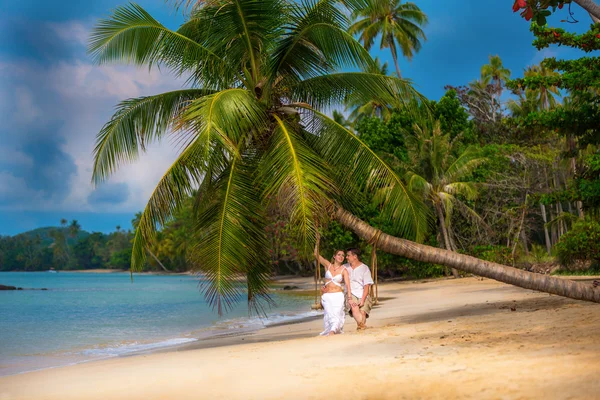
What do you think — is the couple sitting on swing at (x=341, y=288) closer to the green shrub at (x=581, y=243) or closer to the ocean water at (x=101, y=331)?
the ocean water at (x=101, y=331)

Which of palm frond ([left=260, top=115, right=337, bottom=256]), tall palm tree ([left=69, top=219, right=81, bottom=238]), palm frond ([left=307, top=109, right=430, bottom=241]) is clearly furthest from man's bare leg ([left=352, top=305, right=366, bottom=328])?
tall palm tree ([left=69, top=219, right=81, bottom=238])

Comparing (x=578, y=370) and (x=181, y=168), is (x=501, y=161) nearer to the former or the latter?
(x=181, y=168)

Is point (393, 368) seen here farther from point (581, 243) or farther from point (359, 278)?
point (581, 243)

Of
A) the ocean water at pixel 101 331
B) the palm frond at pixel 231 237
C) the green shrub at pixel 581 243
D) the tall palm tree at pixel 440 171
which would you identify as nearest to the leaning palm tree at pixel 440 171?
the tall palm tree at pixel 440 171

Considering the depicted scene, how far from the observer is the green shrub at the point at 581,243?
773 inches

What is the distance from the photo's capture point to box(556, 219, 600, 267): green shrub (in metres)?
19.6

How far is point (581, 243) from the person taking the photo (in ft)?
65.5

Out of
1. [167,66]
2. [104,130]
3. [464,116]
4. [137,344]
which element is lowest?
[137,344]

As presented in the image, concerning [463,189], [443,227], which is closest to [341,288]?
[463,189]

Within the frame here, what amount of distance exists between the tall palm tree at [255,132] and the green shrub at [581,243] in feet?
41.2

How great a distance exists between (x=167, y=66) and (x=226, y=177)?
248 cm

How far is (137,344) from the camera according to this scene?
1400cm

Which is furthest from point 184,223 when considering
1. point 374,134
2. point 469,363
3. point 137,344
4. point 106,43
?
point 469,363

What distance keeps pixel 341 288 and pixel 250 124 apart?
2.95 meters
